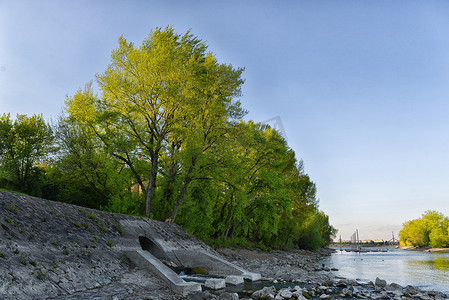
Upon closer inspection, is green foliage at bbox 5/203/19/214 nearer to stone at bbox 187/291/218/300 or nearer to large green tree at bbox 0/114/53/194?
stone at bbox 187/291/218/300

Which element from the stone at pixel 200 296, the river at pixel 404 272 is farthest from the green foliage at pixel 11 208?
the river at pixel 404 272

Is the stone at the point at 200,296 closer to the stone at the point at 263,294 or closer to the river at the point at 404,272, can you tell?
the stone at the point at 263,294

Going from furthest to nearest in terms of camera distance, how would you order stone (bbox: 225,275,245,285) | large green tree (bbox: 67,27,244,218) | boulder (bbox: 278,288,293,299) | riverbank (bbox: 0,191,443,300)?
large green tree (bbox: 67,27,244,218), stone (bbox: 225,275,245,285), boulder (bbox: 278,288,293,299), riverbank (bbox: 0,191,443,300)

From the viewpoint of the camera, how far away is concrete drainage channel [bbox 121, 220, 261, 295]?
1397cm

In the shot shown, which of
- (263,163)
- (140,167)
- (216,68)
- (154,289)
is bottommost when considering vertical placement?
(154,289)

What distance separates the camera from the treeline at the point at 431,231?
94750 mm

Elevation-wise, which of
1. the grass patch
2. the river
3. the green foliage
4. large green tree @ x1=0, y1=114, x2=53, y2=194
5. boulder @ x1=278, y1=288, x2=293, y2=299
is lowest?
the river

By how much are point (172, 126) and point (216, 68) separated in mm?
6712

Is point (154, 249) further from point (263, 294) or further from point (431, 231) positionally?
point (431, 231)

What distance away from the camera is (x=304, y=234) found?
60.2 metres

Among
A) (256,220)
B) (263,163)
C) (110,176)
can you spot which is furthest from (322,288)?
(256,220)

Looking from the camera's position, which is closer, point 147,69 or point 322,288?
point 322,288

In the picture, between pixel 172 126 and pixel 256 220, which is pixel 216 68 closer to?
pixel 172 126

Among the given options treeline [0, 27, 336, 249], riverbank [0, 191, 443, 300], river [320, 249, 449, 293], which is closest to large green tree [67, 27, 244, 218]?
treeline [0, 27, 336, 249]
